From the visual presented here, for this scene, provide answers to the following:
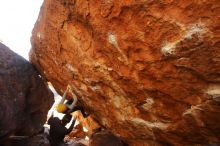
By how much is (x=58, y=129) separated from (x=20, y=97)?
120 cm

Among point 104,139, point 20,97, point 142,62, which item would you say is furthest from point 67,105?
point 142,62

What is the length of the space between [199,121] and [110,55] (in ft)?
5.57

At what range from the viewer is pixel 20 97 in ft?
21.7

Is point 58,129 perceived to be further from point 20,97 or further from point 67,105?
point 20,97

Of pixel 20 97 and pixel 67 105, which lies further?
pixel 20 97

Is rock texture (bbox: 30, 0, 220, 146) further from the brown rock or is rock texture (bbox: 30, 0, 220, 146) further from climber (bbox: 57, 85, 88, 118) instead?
the brown rock

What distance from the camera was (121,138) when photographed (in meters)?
6.21

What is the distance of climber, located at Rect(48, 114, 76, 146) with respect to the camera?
6.90 metres

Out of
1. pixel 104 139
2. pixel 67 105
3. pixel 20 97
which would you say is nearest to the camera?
pixel 67 105

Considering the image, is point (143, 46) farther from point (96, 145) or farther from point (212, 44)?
point (96, 145)

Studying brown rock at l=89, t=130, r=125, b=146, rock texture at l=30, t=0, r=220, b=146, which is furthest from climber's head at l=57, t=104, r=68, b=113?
brown rock at l=89, t=130, r=125, b=146

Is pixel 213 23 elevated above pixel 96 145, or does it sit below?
above

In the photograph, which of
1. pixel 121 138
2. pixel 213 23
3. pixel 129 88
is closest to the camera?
pixel 213 23

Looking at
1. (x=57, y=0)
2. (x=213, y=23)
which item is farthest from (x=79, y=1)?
(x=213, y=23)
